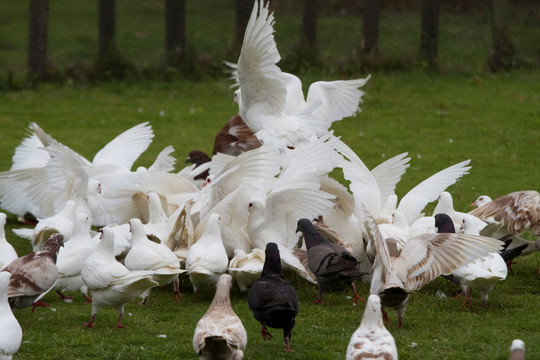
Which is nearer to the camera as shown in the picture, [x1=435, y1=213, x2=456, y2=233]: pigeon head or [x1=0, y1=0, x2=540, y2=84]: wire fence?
[x1=435, y1=213, x2=456, y2=233]: pigeon head

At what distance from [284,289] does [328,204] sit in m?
1.83

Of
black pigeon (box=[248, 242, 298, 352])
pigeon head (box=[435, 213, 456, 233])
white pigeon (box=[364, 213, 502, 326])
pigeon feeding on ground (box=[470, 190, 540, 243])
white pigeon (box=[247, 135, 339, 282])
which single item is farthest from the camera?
white pigeon (box=[247, 135, 339, 282])

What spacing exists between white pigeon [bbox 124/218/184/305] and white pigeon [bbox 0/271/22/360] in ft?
4.84

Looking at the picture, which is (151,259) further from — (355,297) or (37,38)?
(37,38)

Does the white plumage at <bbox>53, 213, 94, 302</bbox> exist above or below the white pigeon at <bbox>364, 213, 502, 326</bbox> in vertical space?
below

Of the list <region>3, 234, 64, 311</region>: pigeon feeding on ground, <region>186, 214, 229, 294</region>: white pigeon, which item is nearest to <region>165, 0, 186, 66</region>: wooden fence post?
<region>186, 214, 229, 294</region>: white pigeon

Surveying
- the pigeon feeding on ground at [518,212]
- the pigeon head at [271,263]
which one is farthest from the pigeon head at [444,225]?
the pigeon head at [271,263]

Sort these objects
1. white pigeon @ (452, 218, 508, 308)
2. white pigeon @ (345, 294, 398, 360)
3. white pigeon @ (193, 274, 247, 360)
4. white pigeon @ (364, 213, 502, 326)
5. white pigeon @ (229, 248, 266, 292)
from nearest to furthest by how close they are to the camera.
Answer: white pigeon @ (345, 294, 398, 360), white pigeon @ (193, 274, 247, 360), white pigeon @ (364, 213, 502, 326), white pigeon @ (452, 218, 508, 308), white pigeon @ (229, 248, 266, 292)

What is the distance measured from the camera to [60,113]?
1541 cm

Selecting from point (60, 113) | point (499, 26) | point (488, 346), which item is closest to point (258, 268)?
point (488, 346)

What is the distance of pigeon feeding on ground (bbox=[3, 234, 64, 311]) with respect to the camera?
18.9 ft

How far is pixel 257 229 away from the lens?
24.4ft

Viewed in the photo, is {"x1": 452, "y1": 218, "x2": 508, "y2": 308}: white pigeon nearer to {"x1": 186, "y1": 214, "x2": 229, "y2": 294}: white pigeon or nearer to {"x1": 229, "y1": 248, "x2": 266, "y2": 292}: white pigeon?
{"x1": 229, "y1": 248, "x2": 266, "y2": 292}: white pigeon

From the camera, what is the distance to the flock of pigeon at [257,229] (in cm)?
574
